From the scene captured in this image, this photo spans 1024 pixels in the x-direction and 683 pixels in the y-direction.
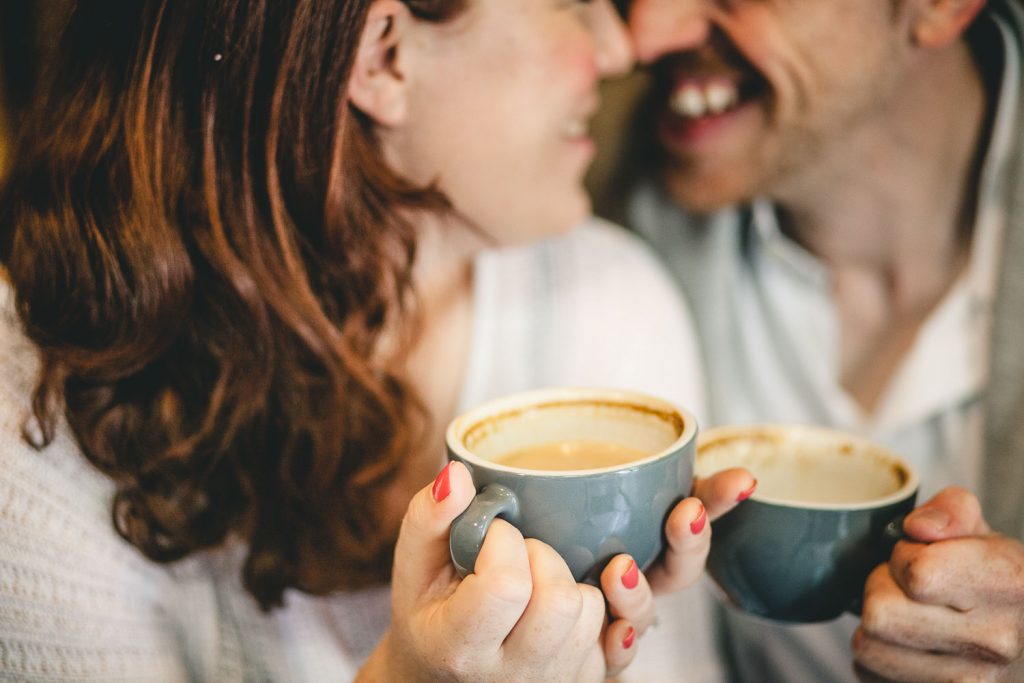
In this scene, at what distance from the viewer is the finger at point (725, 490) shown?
25.1 inches

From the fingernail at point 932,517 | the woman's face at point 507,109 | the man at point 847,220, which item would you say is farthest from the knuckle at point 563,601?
the man at point 847,220

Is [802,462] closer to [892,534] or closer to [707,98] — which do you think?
[892,534]

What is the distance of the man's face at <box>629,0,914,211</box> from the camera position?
3.69 ft

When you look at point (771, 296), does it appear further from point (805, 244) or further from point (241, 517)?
point (241, 517)

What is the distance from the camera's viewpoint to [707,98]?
48.2 inches

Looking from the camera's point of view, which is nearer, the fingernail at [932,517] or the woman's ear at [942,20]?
the fingernail at [932,517]

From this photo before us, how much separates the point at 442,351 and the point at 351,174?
338 mm

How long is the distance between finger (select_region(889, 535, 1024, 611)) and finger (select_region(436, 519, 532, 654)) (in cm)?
34

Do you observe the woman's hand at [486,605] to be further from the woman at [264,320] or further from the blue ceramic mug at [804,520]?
the blue ceramic mug at [804,520]

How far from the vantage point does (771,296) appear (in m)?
1.34

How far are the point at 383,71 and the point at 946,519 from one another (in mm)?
740

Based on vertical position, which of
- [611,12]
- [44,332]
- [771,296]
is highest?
[611,12]

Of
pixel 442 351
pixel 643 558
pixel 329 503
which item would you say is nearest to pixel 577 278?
pixel 442 351

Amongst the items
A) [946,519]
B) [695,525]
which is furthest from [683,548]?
[946,519]
